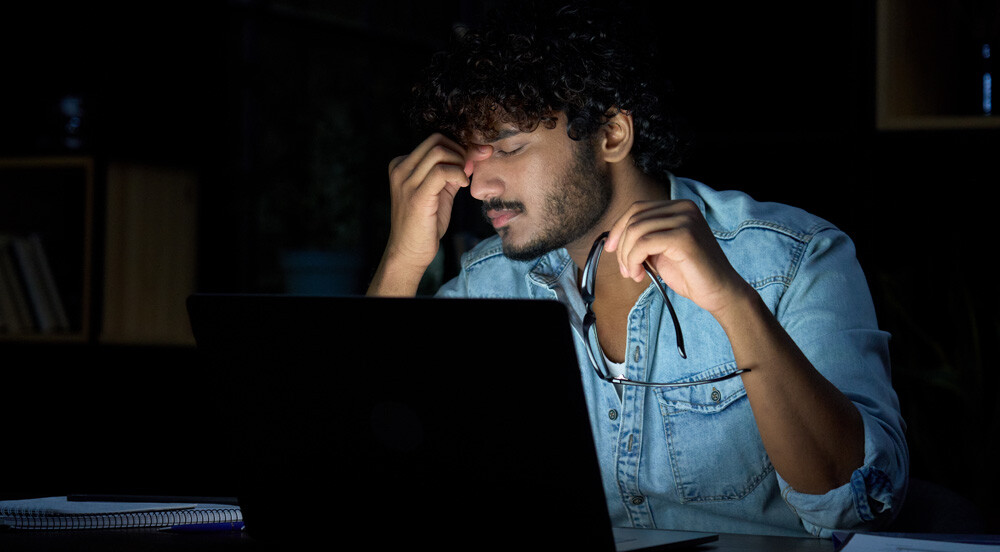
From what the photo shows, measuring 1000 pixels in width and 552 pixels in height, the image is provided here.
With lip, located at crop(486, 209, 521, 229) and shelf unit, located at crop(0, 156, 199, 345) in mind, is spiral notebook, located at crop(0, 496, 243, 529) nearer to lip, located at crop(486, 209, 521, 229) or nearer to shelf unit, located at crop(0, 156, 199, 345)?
lip, located at crop(486, 209, 521, 229)

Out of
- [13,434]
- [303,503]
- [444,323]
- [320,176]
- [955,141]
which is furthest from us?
[320,176]

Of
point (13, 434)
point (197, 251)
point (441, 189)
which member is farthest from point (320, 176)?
point (441, 189)

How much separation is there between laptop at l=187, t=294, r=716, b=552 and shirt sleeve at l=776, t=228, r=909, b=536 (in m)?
0.35

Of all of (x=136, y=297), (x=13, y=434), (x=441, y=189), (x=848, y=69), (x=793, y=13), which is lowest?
(x=13, y=434)

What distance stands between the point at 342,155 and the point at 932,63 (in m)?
1.61

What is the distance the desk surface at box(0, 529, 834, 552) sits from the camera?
92 centimetres

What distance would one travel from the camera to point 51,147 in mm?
2559

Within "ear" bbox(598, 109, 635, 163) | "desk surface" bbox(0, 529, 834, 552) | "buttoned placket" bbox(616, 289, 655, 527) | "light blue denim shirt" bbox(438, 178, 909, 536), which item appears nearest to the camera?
"desk surface" bbox(0, 529, 834, 552)

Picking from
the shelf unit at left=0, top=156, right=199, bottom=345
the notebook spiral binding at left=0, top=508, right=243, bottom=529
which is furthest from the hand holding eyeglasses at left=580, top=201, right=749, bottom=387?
the shelf unit at left=0, top=156, right=199, bottom=345

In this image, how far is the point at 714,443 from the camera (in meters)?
1.46

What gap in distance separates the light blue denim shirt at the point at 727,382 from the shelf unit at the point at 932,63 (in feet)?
2.15

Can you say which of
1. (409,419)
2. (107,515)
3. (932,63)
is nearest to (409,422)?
(409,419)

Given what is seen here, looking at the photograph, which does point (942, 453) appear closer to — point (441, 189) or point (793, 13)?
point (793, 13)

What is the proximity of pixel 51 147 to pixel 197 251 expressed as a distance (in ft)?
1.50
